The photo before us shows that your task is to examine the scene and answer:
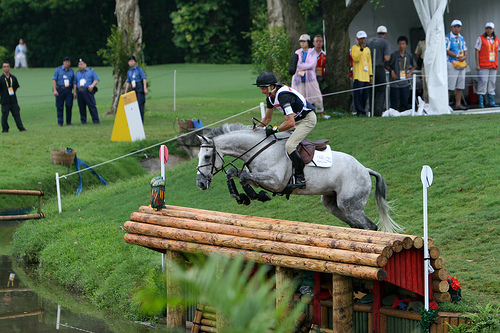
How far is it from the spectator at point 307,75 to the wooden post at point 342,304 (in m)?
9.57

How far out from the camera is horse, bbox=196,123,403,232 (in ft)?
25.6

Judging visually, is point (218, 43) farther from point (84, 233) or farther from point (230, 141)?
point (230, 141)

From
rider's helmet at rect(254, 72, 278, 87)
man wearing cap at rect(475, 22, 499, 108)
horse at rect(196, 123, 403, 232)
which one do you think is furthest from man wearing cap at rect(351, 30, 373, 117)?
rider's helmet at rect(254, 72, 278, 87)

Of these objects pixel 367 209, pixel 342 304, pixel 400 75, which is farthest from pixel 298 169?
pixel 400 75

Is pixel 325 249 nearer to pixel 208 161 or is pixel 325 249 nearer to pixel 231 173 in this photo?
pixel 231 173

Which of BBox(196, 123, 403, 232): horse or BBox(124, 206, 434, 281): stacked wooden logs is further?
BBox(196, 123, 403, 232): horse

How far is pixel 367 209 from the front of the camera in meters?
10.8

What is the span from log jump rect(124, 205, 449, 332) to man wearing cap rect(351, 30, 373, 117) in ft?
28.6

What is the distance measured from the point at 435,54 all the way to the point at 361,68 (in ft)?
5.47

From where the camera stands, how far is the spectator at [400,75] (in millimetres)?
15742

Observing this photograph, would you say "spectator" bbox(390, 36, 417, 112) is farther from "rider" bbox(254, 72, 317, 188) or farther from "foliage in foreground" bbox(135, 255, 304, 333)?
"foliage in foreground" bbox(135, 255, 304, 333)

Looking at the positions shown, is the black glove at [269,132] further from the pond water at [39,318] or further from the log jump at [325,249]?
the pond water at [39,318]

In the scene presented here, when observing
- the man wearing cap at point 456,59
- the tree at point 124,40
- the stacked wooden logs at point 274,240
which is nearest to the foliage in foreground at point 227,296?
the stacked wooden logs at point 274,240

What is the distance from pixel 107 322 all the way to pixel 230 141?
306 cm
